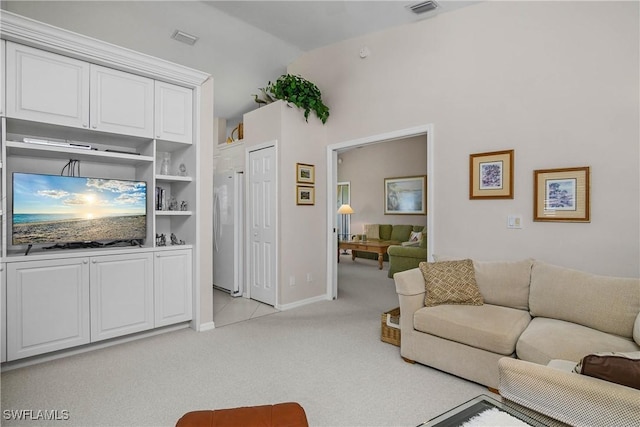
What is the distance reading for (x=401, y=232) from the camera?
7.67m

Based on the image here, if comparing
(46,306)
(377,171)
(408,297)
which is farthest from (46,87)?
(377,171)

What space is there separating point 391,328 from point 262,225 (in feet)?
7.27

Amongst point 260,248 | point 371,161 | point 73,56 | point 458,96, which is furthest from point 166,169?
point 371,161

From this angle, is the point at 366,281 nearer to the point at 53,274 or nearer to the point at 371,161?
the point at 371,161

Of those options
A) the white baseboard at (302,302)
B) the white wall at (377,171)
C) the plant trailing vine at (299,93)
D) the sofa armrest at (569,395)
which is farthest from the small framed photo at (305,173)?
the white wall at (377,171)

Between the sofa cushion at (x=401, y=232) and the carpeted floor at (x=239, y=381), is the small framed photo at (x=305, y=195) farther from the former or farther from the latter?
the sofa cushion at (x=401, y=232)

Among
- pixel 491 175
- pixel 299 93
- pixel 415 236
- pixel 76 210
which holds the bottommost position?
pixel 415 236

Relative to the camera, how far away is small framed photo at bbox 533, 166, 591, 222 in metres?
A: 2.69

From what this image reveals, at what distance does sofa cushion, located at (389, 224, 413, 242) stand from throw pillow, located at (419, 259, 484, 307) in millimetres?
4738

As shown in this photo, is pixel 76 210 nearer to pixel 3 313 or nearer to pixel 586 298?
pixel 3 313

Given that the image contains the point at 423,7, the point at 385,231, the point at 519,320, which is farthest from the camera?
the point at 385,231

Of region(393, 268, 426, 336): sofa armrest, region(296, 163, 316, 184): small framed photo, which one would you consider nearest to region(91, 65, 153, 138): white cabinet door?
region(296, 163, 316, 184): small framed photo

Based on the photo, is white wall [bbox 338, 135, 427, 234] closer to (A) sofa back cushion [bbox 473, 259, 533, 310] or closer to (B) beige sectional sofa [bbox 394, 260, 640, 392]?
(A) sofa back cushion [bbox 473, 259, 533, 310]

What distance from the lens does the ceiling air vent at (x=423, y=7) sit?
3377 mm
